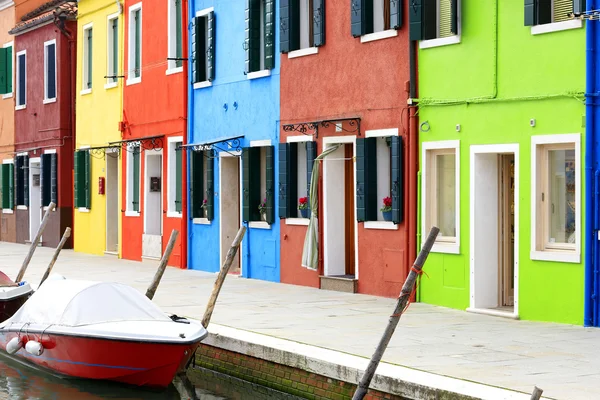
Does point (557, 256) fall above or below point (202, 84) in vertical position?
below

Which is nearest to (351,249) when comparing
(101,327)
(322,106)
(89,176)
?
(322,106)

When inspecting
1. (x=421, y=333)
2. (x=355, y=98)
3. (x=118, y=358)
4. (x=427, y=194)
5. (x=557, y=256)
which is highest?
(x=355, y=98)

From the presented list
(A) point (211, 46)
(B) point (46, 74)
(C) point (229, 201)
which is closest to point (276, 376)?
(C) point (229, 201)

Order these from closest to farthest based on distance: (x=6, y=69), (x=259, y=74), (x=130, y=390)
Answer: (x=130, y=390), (x=259, y=74), (x=6, y=69)

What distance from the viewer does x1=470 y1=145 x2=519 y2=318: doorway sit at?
1694 cm

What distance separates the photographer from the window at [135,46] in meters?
28.4

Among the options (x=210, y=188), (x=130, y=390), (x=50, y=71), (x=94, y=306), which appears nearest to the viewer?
(x=130, y=390)

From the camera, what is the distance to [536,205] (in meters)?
15.8

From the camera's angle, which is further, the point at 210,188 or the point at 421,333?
the point at 210,188

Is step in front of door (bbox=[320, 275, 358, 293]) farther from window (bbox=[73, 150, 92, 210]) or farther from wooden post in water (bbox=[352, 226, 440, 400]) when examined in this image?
window (bbox=[73, 150, 92, 210])

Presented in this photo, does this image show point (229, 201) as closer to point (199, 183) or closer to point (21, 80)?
point (199, 183)

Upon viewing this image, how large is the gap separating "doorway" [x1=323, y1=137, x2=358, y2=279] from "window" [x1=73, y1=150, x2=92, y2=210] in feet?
41.6

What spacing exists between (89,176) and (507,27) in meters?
17.8

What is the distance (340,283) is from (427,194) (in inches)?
111
